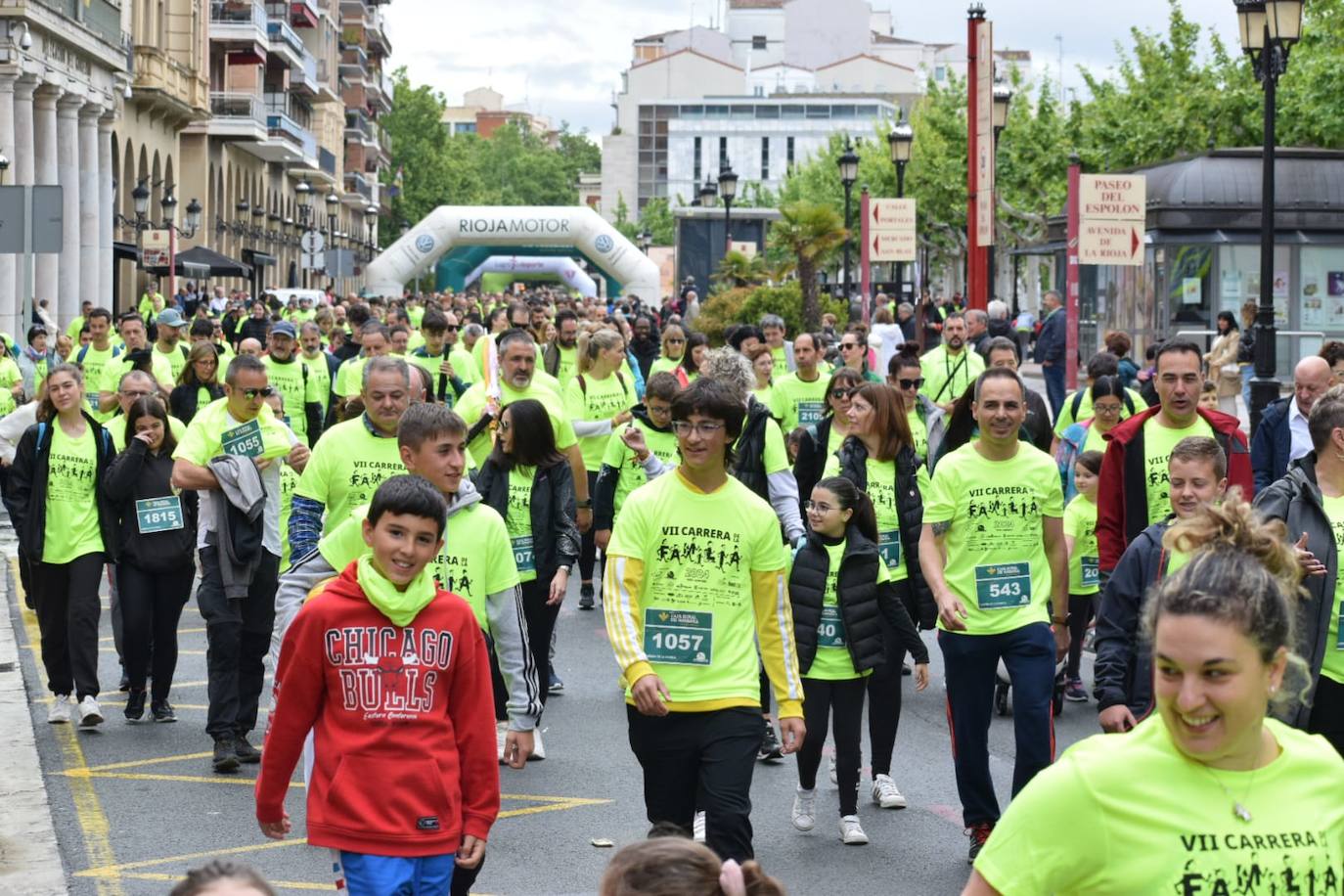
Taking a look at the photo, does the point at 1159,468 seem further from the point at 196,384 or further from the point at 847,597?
the point at 196,384

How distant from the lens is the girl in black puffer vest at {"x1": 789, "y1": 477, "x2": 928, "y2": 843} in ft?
27.8

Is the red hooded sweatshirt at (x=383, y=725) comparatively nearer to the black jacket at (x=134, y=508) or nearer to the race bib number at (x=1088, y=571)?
the black jacket at (x=134, y=508)

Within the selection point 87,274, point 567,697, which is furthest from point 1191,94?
point 567,697

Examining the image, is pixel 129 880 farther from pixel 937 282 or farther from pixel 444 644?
pixel 937 282

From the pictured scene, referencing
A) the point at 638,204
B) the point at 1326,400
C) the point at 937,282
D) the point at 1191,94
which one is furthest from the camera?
the point at 638,204

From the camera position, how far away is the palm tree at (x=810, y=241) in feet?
117

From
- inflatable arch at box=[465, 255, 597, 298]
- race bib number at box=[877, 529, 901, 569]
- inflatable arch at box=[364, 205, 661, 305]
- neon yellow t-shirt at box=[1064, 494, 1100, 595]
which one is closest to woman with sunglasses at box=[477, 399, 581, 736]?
race bib number at box=[877, 529, 901, 569]

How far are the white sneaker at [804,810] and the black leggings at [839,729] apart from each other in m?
0.03

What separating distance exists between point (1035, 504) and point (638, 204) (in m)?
166

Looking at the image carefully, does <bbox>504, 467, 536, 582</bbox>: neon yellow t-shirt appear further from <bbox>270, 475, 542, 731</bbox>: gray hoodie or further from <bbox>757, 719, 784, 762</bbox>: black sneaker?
<bbox>270, 475, 542, 731</bbox>: gray hoodie

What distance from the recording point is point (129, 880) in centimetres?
789

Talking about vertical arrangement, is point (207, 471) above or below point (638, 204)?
below

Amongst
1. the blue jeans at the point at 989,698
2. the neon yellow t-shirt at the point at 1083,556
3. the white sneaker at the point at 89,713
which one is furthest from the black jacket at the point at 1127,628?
the white sneaker at the point at 89,713

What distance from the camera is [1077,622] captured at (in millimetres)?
11438
